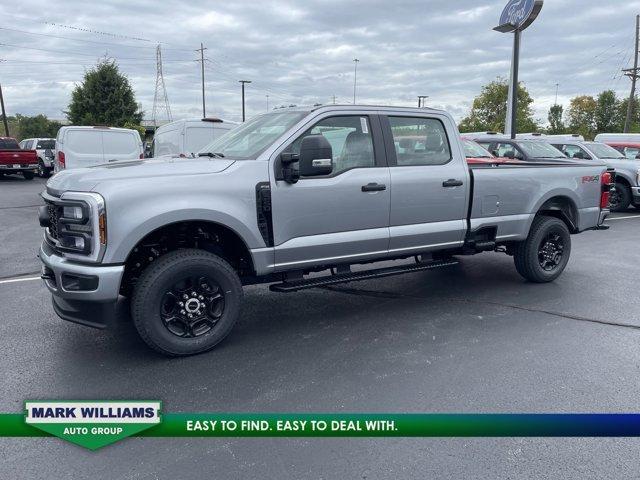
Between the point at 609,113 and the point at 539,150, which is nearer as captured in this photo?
the point at 539,150

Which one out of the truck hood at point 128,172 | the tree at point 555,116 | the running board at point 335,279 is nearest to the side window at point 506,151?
the running board at point 335,279

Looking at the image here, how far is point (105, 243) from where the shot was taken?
3762 millimetres

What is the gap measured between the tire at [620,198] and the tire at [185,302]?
40.4 feet

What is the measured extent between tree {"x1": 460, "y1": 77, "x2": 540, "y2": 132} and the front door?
153 feet

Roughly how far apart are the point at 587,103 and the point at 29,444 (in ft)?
253

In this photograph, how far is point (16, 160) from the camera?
21359 mm

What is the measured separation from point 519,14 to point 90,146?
52.2 feet

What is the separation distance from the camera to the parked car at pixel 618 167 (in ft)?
43.3

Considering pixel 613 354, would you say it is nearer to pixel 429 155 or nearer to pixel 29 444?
pixel 429 155

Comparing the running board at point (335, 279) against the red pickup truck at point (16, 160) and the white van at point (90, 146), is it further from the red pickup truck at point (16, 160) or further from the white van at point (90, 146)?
the red pickup truck at point (16, 160)

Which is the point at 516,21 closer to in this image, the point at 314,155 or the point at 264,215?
the point at 314,155

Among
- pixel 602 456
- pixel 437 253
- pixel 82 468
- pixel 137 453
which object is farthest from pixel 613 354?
pixel 82 468

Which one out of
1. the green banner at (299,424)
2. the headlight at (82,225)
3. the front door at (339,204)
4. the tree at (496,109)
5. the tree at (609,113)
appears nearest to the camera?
the green banner at (299,424)

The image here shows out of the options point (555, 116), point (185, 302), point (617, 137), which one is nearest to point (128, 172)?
point (185, 302)
